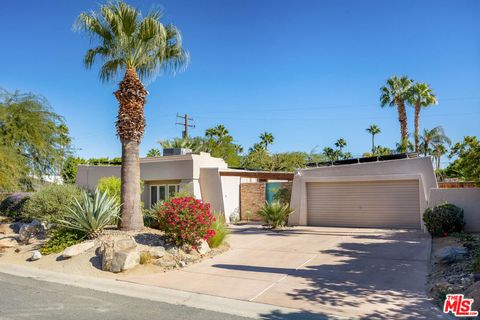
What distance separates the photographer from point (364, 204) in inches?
678

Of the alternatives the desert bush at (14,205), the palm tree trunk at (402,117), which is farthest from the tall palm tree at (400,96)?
the desert bush at (14,205)

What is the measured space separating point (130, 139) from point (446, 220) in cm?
A: 1121

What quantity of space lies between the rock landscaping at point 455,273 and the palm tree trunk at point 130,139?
8789mm

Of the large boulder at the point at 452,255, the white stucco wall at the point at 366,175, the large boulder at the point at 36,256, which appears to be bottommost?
the large boulder at the point at 36,256

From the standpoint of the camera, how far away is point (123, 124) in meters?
13.0

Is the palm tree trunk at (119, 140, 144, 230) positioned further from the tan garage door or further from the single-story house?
the tan garage door

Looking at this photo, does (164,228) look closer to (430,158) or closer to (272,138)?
(430,158)

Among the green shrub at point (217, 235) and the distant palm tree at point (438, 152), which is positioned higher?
the distant palm tree at point (438, 152)

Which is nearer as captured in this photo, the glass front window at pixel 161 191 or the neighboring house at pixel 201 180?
the neighboring house at pixel 201 180

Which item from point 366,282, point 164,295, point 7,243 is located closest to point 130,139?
point 7,243

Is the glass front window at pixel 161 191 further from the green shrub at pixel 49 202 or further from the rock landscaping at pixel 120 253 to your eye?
the rock landscaping at pixel 120 253

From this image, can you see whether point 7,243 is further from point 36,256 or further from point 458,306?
point 458,306

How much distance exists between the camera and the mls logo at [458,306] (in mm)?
5988

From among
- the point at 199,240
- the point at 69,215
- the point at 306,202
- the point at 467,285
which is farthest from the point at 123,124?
the point at 467,285
